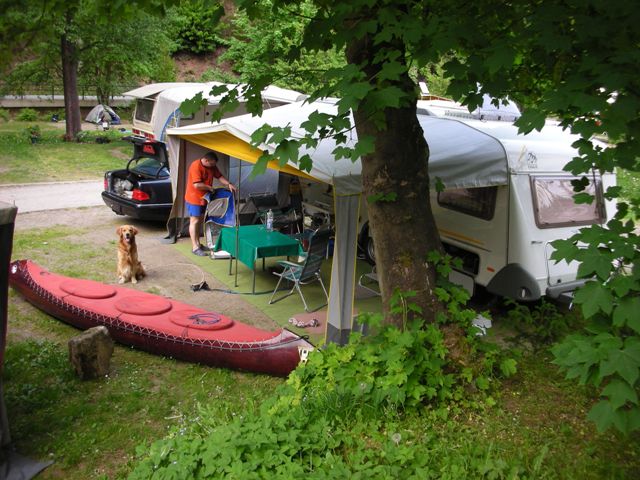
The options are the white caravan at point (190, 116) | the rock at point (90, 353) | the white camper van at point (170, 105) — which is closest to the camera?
the rock at point (90, 353)

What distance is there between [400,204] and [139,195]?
7.83 meters

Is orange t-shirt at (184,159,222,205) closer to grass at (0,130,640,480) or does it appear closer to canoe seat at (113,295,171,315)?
grass at (0,130,640,480)

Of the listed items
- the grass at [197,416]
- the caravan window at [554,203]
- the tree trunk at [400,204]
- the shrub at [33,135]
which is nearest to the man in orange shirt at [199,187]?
the grass at [197,416]

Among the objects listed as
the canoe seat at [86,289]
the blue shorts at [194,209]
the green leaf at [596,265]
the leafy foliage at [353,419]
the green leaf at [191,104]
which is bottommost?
the canoe seat at [86,289]

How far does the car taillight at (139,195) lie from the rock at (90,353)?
580 cm

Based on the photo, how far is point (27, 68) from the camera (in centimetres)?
2461

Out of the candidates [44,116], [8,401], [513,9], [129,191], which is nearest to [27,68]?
[44,116]

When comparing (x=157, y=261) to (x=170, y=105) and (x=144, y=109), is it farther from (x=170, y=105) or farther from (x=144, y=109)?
(x=144, y=109)

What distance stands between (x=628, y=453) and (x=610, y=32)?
257 centimetres

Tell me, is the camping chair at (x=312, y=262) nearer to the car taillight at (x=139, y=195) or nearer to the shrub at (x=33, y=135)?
the car taillight at (x=139, y=195)

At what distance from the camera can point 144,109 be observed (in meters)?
21.6

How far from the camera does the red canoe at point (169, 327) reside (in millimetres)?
5734

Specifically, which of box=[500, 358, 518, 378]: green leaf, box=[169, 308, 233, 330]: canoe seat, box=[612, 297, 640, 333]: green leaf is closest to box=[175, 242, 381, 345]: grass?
box=[169, 308, 233, 330]: canoe seat

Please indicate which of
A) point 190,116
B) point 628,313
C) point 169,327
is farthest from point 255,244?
point 628,313
